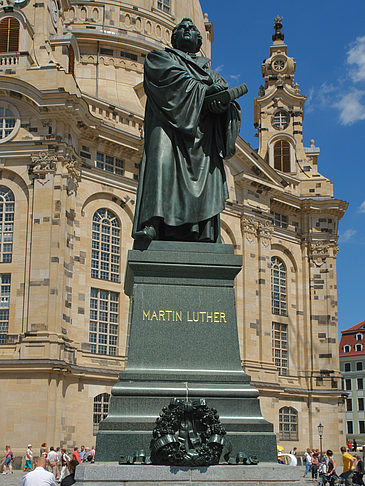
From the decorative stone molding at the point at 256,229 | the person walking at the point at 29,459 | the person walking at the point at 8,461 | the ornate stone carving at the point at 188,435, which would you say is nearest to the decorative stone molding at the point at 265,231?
the decorative stone molding at the point at 256,229

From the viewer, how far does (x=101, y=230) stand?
3853 centimetres

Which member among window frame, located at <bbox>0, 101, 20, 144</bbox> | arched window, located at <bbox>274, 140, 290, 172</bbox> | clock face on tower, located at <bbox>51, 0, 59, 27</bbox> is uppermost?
clock face on tower, located at <bbox>51, 0, 59, 27</bbox>

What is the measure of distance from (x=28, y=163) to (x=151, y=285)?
96.0ft

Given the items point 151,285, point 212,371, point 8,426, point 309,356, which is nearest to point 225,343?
point 212,371

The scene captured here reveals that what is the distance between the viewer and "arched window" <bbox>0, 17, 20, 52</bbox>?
1491 inches

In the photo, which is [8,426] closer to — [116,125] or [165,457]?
[116,125]

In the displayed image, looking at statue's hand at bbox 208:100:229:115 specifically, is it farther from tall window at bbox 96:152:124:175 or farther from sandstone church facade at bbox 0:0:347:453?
tall window at bbox 96:152:124:175

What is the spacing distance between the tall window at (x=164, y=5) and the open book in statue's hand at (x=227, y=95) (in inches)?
1825

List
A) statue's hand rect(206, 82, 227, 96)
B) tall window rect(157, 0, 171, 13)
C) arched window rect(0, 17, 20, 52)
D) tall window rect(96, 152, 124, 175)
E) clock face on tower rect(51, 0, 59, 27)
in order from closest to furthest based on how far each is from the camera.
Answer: statue's hand rect(206, 82, 227, 96) → arched window rect(0, 17, 20, 52) → tall window rect(96, 152, 124, 175) → clock face on tower rect(51, 0, 59, 27) → tall window rect(157, 0, 171, 13)

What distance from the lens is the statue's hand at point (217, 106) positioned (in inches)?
342

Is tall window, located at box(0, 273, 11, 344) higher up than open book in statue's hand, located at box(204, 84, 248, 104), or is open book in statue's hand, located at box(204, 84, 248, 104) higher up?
tall window, located at box(0, 273, 11, 344)

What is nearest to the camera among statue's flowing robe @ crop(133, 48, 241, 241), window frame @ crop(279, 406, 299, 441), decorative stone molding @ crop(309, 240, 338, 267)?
statue's flowing robe @ crop(133, 48, 241, 241)

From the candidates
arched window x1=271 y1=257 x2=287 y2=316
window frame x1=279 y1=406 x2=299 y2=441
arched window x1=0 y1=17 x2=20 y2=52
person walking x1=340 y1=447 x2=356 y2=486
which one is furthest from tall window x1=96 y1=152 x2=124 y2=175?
person walking x1=340 y1=447 x2=356 y2=486

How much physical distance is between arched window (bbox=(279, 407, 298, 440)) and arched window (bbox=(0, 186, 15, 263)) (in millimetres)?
21610
